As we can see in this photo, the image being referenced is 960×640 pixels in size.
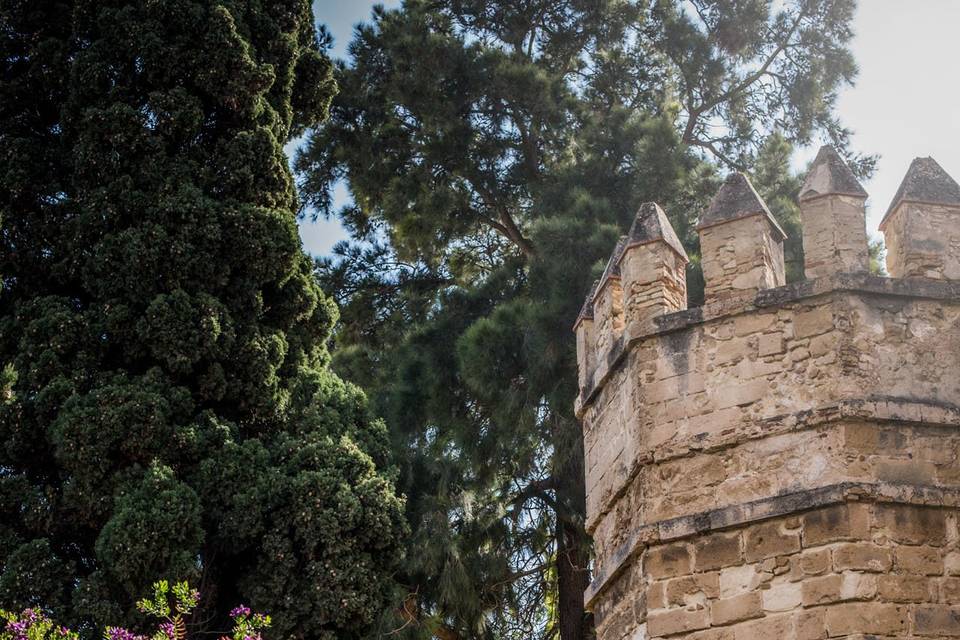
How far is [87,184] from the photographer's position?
11.8 meters

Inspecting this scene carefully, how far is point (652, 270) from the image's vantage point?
23.1ft

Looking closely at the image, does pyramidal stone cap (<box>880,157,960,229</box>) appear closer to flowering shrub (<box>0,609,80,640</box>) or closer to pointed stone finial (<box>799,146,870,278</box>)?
pointed stone finial (<box>799,146,870,278</box>)

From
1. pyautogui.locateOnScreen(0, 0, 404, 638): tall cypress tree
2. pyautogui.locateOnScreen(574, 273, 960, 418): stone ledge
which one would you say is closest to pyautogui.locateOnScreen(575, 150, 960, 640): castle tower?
pyautogui.locateOnScreen(574, 273, 960, 418): stone ledge

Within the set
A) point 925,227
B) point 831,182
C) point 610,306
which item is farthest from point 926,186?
point 610,306

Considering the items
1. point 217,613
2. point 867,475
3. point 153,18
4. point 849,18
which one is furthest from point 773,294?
point 849,18

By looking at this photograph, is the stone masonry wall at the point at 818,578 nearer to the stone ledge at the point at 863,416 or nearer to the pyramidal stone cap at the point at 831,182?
the stone ledge at the point at 863,416

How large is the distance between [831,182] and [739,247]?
54cm

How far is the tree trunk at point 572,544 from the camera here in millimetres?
12211

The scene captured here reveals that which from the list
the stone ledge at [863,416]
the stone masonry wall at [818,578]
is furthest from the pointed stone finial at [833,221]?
the stone masonry wall at [818,578]

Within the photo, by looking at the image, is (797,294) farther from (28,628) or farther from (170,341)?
(170,341)

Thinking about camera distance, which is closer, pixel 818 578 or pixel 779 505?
pixel 818 578

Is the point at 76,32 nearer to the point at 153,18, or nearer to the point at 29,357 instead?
the point at 153,18

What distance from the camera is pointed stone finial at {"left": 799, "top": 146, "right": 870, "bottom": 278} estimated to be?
6523mm

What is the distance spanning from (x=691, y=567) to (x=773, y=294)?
53.7 inches
